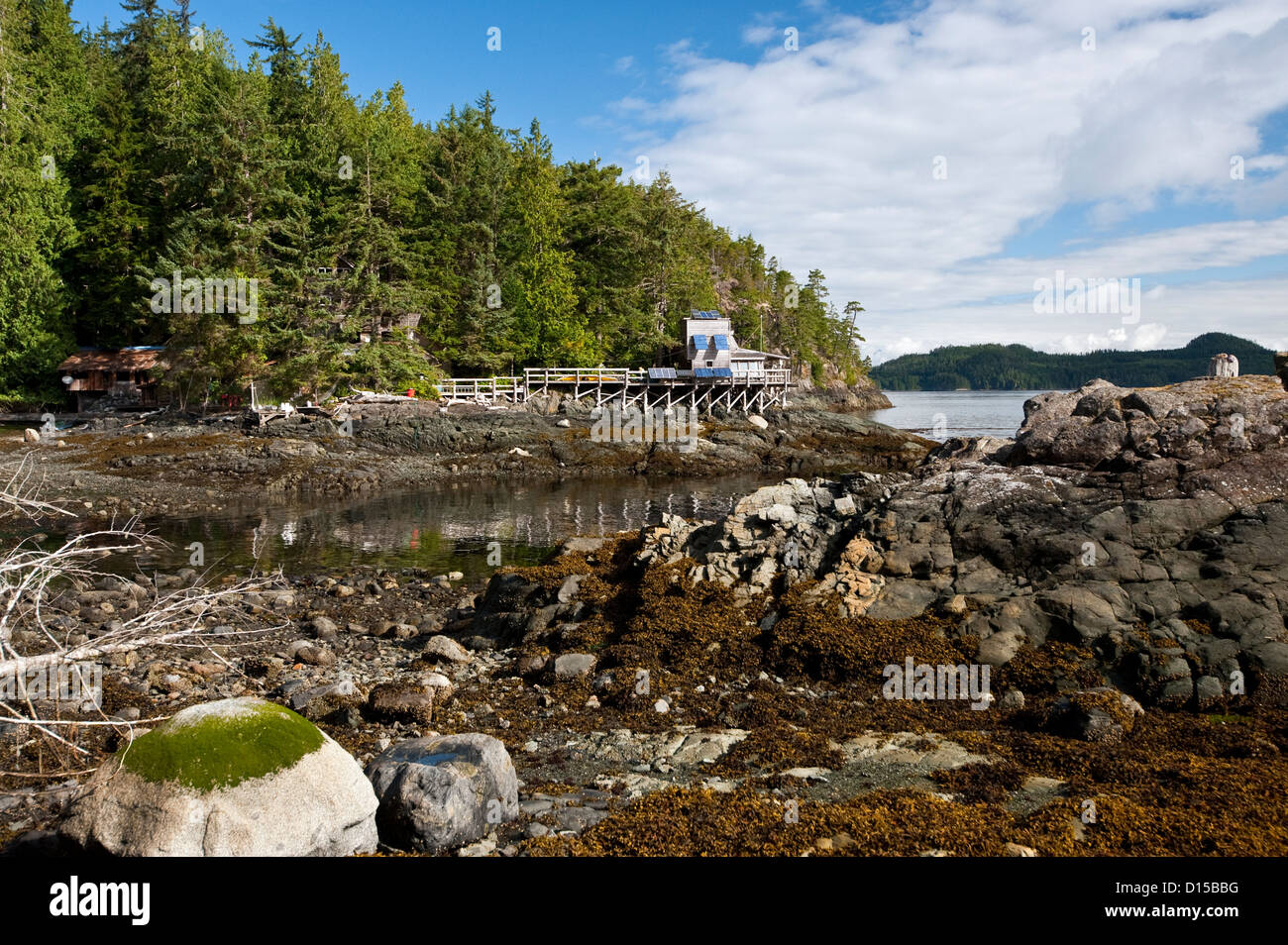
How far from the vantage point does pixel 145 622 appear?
5641mm

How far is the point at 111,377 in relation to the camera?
1989 inches

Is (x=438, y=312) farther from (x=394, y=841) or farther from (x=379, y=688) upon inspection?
(x=394, y=841)

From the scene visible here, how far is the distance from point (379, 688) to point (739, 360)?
199 feet

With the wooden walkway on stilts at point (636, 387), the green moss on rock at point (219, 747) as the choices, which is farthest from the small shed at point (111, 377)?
the green moss on rock at point (219, 747)

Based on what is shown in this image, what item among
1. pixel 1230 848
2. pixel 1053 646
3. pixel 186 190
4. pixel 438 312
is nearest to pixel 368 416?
pixel 438 312

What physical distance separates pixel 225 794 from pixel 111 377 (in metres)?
55.2

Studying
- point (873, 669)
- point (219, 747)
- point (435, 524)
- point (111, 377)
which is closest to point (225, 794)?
point (219, 747)

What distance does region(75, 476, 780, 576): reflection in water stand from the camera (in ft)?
75.3

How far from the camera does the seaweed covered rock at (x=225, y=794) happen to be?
552cm

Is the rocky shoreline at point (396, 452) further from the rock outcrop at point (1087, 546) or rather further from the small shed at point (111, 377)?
the rock outcrop at point (1087, 546)

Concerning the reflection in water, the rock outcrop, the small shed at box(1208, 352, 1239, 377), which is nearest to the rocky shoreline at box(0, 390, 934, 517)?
the reflection in water

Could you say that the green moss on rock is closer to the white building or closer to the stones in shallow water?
the stones in shallow water

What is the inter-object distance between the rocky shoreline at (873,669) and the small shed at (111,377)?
125 feet

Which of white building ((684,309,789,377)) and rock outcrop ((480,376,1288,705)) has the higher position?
white building ((684,309,789,377))
